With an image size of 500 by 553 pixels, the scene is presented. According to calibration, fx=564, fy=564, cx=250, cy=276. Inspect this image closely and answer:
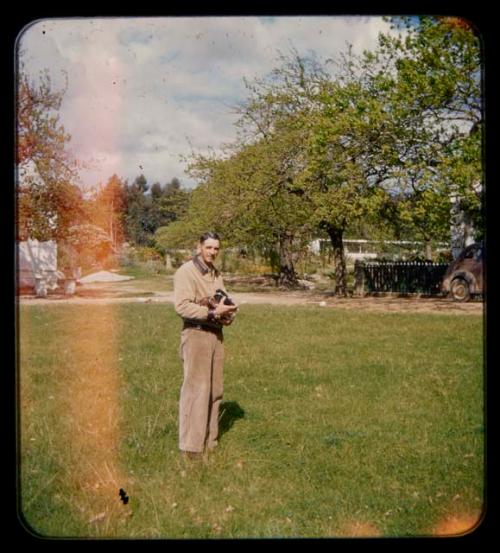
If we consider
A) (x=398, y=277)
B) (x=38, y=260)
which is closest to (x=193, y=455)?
(x=38, y=260)

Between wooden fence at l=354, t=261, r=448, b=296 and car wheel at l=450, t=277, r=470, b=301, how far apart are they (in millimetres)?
707

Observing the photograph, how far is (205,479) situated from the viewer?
416 centimetres

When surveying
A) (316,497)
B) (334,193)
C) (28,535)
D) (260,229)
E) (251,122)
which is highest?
(251,122)

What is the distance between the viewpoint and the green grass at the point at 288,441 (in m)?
3.62

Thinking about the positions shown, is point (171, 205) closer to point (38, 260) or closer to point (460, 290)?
point (38, 260)

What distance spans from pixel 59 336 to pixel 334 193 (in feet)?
19.2

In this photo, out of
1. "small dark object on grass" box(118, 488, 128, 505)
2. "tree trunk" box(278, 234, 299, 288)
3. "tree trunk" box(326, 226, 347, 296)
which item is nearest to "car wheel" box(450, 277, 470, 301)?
"tree trunk" box(326, 226, 347, 296)

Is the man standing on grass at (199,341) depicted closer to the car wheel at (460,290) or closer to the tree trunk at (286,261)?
the tree trunk at (286,261)

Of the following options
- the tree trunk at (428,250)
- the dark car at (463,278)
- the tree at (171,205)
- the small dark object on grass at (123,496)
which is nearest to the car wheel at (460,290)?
the dark car at (463,278)

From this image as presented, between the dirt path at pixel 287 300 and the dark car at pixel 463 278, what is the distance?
27cm

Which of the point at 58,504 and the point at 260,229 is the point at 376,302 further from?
the point at 58,504

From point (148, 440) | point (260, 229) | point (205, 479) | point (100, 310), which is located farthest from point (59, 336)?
point (205, 479)

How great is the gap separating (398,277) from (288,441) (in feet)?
29.1

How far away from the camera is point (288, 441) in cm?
498
